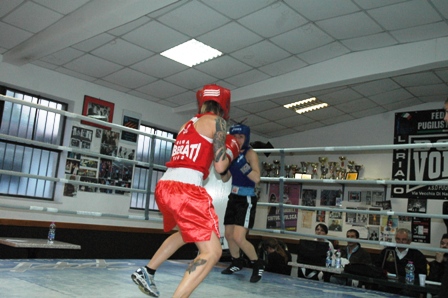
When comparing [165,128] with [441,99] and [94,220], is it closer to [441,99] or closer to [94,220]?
[94,220]

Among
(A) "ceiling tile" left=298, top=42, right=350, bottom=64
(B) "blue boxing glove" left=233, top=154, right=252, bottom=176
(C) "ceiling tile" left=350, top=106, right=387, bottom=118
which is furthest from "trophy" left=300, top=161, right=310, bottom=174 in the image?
(B) "blue boxing glove" left=233, top=154, right=252, bottom=176

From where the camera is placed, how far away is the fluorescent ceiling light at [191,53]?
554cm

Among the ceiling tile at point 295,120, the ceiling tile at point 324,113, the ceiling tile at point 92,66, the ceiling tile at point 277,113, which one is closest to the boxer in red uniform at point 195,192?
the ceiling tile at point 92,66

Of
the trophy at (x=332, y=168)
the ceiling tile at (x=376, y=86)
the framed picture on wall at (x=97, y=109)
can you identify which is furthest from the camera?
the trophy at (x=332, y=168)

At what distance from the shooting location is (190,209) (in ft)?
5.99

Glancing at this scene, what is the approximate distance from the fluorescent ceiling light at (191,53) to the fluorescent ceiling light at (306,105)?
7.74 ft

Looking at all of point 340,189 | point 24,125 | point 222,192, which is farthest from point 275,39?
point 340,189

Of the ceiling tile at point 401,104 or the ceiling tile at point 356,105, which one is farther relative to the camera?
the ceiling tile at point 401,104

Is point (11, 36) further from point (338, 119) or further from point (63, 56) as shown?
point (338, 119)

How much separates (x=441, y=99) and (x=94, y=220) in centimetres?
617

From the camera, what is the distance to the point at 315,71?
6.34 metres

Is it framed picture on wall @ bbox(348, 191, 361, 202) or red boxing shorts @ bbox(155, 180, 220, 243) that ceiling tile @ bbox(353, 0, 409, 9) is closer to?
red boxing shorts @ bbox(155, 180, 220, 243)

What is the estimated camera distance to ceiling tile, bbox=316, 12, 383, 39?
4996 mm

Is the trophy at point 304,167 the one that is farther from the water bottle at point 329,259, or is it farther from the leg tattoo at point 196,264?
the leg tattoo at point 196,264
